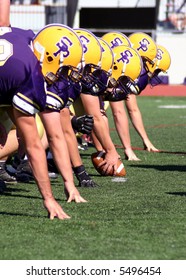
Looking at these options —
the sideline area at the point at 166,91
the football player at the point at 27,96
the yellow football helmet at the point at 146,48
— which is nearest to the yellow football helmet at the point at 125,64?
the yellow football helmet at the point at 146,48

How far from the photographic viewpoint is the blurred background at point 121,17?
1187 inches

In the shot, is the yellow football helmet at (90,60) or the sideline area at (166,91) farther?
the sideline area at (166,91)

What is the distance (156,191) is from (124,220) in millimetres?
1443

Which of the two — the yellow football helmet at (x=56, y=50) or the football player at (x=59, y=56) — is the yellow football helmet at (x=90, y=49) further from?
the yellow football helmet at (x=56, y=50)

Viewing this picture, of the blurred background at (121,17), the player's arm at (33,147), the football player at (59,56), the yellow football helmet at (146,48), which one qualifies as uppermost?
the football player at (59,56)

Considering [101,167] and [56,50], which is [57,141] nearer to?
[56,50]

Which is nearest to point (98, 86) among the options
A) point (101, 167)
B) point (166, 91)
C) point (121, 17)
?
point (101, 167)

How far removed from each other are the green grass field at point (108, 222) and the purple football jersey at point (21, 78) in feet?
2.54

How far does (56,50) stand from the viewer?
6422mm

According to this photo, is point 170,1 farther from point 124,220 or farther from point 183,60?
point 124,220

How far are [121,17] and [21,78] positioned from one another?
2985 centimetres
